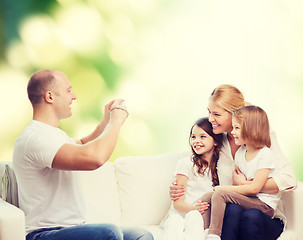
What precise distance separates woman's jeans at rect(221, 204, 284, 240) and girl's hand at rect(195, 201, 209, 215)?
139mm

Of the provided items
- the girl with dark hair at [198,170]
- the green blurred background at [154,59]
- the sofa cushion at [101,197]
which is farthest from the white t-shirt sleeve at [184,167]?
the green blurred background at [154,59]

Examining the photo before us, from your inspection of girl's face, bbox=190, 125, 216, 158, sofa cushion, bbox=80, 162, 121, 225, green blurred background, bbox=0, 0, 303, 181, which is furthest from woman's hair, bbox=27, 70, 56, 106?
green blurred background, bbox=0, 0, 303, 181

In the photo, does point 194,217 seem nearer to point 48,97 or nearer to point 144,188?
point 144,188

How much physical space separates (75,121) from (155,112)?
61 centimetres

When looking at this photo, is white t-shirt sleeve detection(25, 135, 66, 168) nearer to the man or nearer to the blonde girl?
the man

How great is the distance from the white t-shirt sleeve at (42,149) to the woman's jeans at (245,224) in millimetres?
968

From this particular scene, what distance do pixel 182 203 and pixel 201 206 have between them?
0.36 ft

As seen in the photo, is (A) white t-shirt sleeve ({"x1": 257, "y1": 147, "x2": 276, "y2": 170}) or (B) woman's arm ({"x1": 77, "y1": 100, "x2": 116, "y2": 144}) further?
(A) white t-shirt sleeve ({"x1": 257, "y1": 147, "x2": 276, "y2": 170})

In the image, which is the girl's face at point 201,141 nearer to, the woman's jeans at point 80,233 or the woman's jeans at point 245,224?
the woman's jeans at point 245,224

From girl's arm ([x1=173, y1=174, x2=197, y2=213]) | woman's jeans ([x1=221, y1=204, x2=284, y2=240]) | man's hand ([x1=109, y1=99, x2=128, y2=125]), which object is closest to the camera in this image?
man's hand ([x1=109, y1=99, x2=128, y2=125])

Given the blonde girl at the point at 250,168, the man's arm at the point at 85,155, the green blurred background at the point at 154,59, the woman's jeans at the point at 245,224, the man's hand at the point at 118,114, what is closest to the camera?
the man's arm at the point at 85,155

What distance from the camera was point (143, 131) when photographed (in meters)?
3.79

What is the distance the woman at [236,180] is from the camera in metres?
2.47

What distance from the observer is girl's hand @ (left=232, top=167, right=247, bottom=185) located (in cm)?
265
